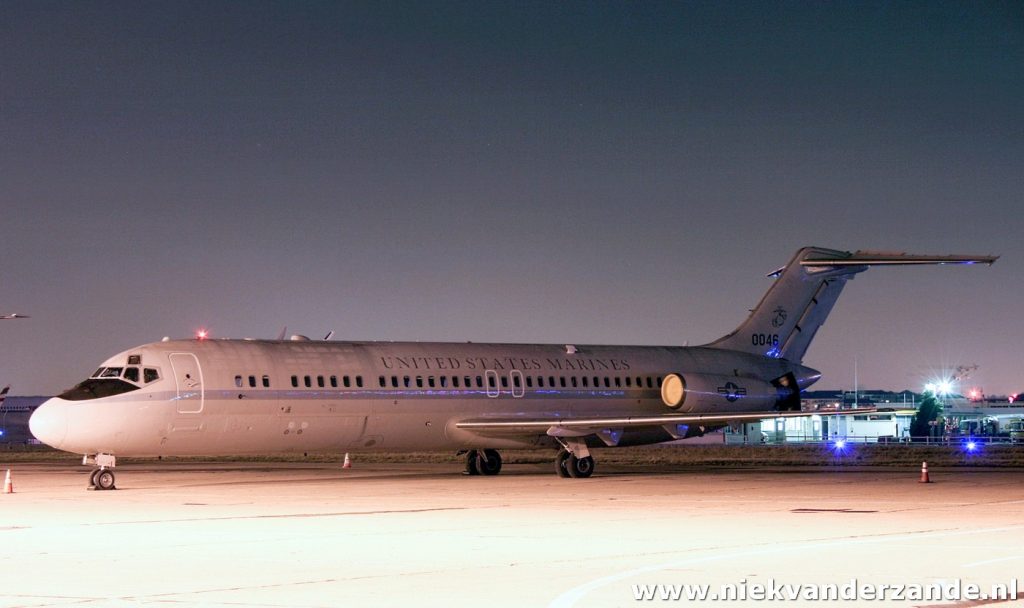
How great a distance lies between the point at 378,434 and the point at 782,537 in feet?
65.3

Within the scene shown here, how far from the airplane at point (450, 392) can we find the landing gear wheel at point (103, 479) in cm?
3

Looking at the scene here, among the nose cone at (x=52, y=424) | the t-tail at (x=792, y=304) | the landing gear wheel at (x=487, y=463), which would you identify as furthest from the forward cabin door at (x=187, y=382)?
the t-tail at (x=792, y=304)

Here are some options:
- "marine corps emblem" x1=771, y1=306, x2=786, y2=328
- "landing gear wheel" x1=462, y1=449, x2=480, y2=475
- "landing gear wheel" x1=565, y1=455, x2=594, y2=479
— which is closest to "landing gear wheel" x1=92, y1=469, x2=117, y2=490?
"landing gear wheel" x1=462, y1=449, x2=480, y2=475

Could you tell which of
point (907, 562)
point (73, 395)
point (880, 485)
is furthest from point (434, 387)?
point (907, 562)

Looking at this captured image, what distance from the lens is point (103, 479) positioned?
32.5 metres

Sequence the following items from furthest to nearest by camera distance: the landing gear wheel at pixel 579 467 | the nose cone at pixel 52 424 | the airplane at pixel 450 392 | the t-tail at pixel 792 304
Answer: the t-tail at pixel 792 304
the landing gear wheel at pixel 579 467
the airplane at pixel 450 392
the nose cone at pixel 52 424

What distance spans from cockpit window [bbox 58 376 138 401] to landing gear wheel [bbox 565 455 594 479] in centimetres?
1190

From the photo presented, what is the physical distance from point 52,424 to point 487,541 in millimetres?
16975

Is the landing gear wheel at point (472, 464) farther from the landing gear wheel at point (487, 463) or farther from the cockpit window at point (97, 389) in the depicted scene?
the cockpit window at point (97, 389)

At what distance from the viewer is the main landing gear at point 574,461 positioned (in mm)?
38188

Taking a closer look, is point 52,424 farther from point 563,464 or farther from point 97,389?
point 563,464

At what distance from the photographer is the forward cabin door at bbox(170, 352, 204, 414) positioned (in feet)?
110

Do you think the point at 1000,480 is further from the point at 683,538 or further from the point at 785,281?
the point at 683,538

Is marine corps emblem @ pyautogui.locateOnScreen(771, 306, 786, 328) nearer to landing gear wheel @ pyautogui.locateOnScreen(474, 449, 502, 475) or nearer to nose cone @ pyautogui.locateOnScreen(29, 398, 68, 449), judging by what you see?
landing gear wheel @ pyautogui.locateOnScreen(474, 449, 502, 475)
